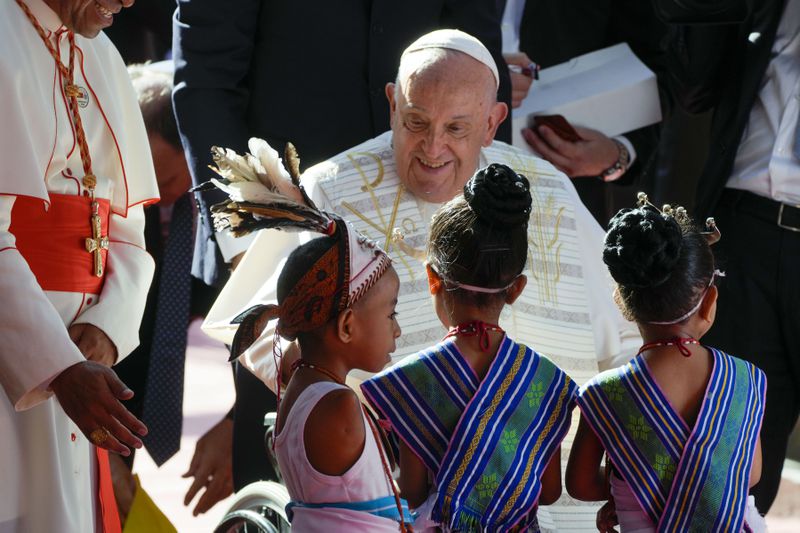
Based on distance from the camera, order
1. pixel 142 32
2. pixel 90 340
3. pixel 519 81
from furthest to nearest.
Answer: pixel 142 32
pixel 519 81
pixel 90 340

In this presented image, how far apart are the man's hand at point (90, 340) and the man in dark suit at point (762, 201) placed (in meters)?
2.44

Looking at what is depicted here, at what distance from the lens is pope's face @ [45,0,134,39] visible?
3.19 metres

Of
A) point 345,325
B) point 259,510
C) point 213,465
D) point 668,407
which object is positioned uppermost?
point 345,325

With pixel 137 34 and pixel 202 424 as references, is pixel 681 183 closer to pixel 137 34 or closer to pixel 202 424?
pixel 137 34

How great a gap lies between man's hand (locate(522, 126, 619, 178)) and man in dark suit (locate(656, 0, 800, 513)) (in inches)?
15.3

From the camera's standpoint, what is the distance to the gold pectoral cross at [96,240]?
10.8 feet

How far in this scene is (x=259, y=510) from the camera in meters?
4.07

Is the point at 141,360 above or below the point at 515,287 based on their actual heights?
below

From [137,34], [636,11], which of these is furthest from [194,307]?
[636,11]

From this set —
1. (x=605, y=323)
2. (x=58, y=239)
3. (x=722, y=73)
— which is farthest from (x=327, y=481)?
(x=722, y=73)

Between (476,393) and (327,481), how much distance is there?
418 millimetres

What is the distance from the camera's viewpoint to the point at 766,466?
4938 millimetres

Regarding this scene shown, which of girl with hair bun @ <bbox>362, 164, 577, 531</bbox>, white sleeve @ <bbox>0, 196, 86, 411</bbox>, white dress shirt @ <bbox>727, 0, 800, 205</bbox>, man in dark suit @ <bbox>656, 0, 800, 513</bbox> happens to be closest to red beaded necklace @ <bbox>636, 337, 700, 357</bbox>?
girl with hair bun @ <bbox>362, 164, 577, 531</bbox>

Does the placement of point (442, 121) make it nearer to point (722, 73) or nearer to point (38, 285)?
point (38, 285)
